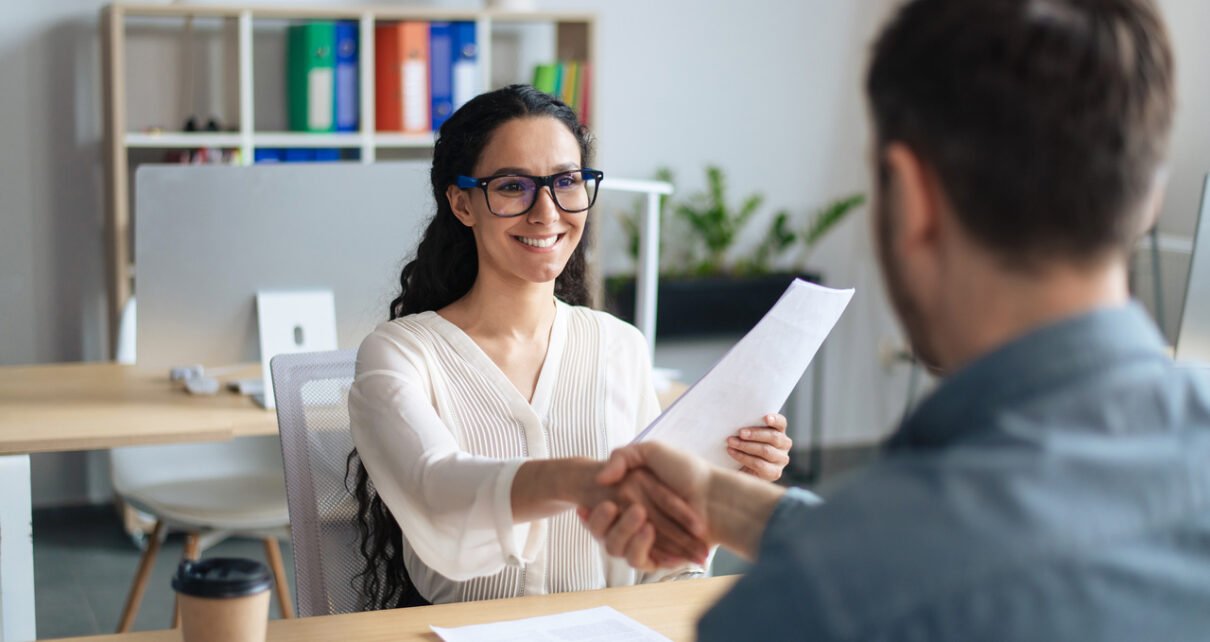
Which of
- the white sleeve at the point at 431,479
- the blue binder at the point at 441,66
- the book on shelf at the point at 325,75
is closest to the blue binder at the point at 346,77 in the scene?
the book on shelf at the point at 325,75

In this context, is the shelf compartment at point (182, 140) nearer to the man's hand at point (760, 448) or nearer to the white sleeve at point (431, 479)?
the white sleeve at point (431, 479)

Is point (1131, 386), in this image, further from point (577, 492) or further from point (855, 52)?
point (855, 52)

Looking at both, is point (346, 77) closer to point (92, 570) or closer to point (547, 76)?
point (547, 76)

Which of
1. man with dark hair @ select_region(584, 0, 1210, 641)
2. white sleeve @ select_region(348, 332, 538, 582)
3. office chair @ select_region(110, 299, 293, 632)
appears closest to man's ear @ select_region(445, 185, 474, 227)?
white sleeve @ select_region(348, 332, 538, 582)

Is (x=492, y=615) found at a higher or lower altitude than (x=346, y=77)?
lower

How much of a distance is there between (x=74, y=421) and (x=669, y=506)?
63.6 inches

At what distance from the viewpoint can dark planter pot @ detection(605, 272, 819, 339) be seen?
465 cm

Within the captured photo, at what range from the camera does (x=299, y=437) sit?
5.90ft

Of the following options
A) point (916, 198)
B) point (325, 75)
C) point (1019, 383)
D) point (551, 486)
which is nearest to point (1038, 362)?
point (1019, 383)

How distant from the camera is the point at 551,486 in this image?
135cm

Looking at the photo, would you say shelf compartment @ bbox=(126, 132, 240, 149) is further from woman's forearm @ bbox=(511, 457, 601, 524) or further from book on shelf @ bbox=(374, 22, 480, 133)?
woman's forearm @ bbox=(511, 457, 601, 524)

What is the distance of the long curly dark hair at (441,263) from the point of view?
1.78 meters

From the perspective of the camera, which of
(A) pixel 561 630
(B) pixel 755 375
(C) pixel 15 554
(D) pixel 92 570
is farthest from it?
(D) pixel 92 570

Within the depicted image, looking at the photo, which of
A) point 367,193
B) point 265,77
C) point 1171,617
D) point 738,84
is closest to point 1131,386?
point 1171,617
